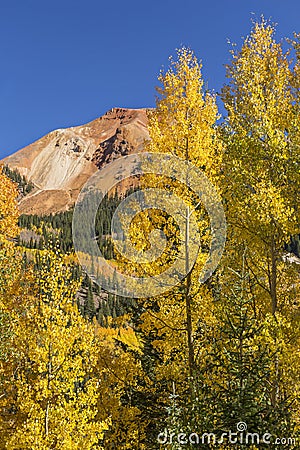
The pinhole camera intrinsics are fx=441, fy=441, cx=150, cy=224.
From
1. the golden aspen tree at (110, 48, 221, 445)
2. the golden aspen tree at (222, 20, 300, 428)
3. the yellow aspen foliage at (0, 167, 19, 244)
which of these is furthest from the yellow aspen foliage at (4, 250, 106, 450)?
the yellow aspen foliage at (0, 167, 19, 244)

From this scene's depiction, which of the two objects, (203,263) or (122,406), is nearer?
(203,263)

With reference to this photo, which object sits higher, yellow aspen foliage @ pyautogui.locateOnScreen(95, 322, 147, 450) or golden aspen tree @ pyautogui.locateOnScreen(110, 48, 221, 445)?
golden aspen tree @ pyautogui.locateOnScreen(110, 48, 221, 445)

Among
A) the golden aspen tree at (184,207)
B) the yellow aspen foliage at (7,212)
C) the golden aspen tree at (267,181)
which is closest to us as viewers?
Result: the golden aspen tree at (267,181)

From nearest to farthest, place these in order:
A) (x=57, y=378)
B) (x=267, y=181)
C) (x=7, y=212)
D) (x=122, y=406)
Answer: (x=267, y=181)
(x=57, y=378)
(x=122, y=406)
(x=7, y=212)

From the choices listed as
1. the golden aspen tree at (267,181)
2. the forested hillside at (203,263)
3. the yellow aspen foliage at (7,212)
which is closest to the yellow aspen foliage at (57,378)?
the forested hillside at (203,263)

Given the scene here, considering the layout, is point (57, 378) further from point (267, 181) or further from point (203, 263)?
point (267, 181)

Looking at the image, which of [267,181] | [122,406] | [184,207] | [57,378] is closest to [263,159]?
[267,181]

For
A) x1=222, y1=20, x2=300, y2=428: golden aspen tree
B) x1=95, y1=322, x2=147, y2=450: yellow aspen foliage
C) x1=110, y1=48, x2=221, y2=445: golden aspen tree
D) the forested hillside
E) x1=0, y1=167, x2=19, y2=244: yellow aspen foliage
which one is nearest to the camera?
the forested hillside

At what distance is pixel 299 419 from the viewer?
10.3m

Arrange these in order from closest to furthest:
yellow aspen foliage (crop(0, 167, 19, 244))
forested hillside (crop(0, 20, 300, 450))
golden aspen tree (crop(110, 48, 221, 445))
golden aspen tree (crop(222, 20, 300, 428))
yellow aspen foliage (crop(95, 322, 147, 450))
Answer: forested hillside (crop(0, 20, 300, 450)) → golden aspen tree (crop(222, 20, 300, 428)) → golden aspen tree (crop(110, 48, 221, 445)) → yellow aspen foliage (crop(95, 322, 147, 450)) → yellow aspen foliage (crop(0, 167, 19, 244))

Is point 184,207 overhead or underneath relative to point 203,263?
overhead

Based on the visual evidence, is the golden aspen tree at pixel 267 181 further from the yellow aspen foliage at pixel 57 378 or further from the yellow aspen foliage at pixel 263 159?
the yellow aspen foliage at pixel 57 378

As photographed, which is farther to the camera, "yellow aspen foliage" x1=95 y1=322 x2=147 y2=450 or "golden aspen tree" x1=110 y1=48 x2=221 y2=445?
"yellow aspen foliage" x1=95 y1=322 x2=147 y2=450

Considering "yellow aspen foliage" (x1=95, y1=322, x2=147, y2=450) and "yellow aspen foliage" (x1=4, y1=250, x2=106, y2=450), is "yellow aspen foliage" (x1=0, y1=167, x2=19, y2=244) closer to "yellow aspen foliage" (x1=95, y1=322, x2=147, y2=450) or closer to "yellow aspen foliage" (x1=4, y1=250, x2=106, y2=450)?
"yellow aspen foliage" (x1=4, y1=250, x2=106, y2=450)
